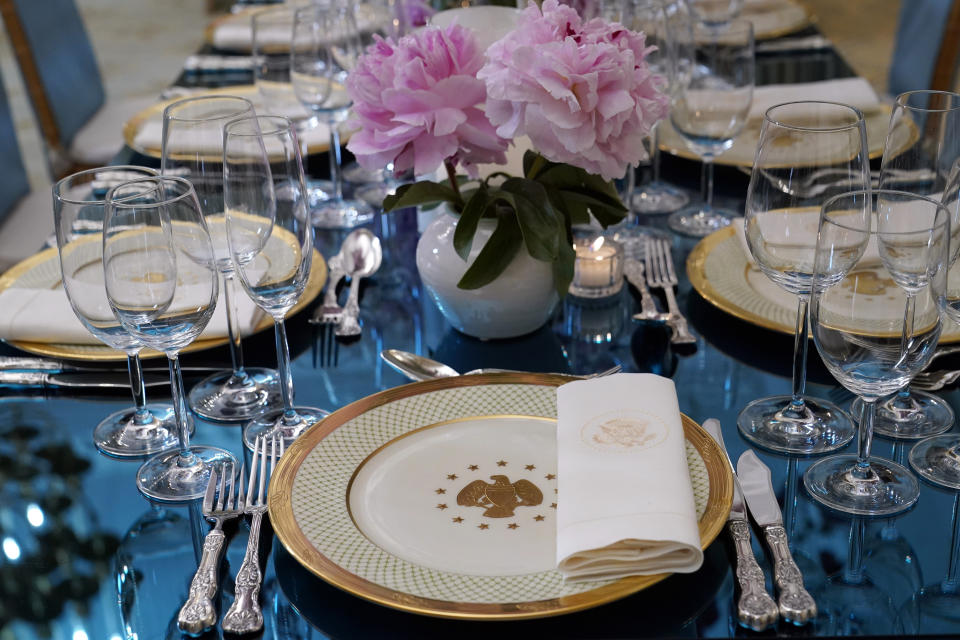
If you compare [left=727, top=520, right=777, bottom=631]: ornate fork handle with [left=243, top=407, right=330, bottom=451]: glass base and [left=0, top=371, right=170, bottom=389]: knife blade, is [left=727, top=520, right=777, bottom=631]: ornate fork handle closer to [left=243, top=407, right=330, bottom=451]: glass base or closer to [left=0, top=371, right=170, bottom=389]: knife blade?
[left=243, top=407, right=330, bottom=451]: glass base

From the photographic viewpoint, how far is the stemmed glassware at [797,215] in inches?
37.5

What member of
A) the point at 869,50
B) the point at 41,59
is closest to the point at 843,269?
the point at 41,59

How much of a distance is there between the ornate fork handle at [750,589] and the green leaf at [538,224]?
0.37 m

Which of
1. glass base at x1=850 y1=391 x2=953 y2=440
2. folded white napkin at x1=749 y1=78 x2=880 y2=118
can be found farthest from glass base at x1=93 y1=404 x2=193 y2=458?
folded white napkin at x1=749 y1=78 x2=880 y2=118

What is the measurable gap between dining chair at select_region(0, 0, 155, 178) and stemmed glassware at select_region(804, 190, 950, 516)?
199cm

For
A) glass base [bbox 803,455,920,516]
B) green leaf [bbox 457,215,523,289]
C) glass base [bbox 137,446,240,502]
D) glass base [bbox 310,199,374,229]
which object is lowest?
glass base [bbox 803,455,920,516]

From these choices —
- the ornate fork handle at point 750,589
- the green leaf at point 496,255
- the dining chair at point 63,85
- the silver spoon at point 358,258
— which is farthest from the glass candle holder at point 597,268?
the dining chair at point 63,85

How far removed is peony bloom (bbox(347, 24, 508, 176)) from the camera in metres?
1.03

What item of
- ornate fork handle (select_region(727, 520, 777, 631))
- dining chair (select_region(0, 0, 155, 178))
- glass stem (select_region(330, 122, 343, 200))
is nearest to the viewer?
ornate fork handle (select_region(727, 520, 777, 631))

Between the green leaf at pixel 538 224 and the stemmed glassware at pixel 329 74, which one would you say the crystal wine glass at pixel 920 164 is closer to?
the green leaf at pixel 538 224

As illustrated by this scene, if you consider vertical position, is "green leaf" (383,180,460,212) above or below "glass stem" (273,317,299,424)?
above

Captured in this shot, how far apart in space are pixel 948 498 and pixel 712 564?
0.24 meters

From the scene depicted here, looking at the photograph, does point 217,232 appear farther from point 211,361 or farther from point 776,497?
point 776,497

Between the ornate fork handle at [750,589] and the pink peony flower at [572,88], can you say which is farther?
the pink peony flower at [572,88]
